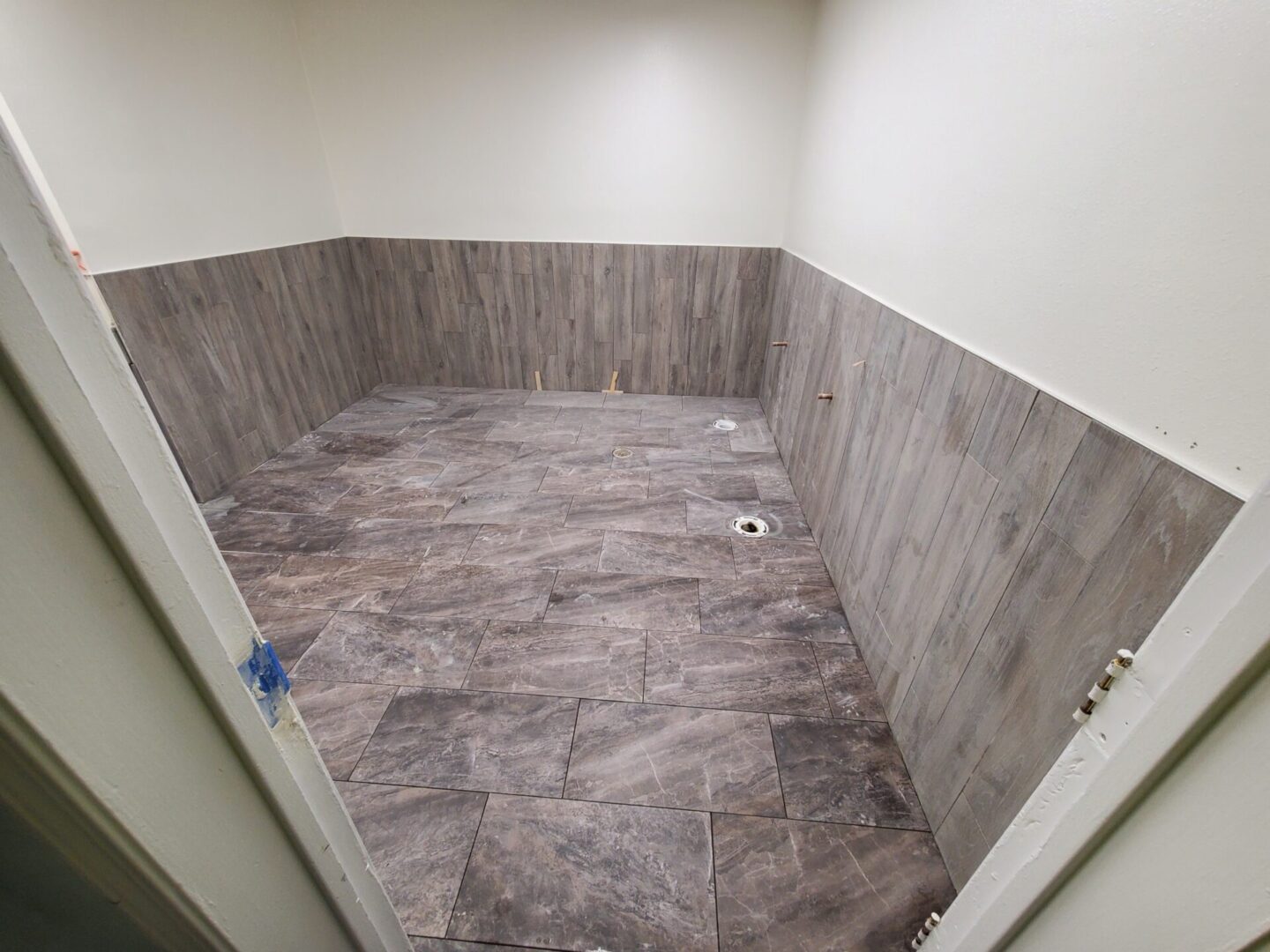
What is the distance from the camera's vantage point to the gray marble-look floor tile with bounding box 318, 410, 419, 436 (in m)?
3.27

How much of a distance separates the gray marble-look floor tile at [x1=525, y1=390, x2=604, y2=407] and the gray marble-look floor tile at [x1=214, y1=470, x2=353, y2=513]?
1.43 meters

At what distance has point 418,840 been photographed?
4.15 ft

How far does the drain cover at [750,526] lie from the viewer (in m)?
2.34

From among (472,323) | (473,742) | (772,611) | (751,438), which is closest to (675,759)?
(473,742)

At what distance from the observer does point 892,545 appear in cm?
158

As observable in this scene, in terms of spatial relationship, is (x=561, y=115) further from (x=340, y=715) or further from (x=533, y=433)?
(x=340, y=715)

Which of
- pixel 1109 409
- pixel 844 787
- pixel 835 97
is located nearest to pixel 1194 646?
pixel 1109 409

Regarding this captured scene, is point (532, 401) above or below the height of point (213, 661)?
below

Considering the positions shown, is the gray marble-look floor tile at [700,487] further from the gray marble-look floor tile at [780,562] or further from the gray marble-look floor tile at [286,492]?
the gray marble-look floor tile at [286,492]

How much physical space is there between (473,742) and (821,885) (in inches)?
37.8

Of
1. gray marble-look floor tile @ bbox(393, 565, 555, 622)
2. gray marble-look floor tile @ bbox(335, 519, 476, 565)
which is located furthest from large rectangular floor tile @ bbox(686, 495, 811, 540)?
gray marble-look floor tile @ bbox(335, 519, 476, 565)

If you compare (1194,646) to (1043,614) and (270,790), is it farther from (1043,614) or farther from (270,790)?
(270,790)

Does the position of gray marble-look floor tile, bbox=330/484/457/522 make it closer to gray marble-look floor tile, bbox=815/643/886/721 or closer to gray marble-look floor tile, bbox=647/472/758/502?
gray marble-look floor tile, bbox=647/472/758/502

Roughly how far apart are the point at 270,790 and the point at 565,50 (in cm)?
374
